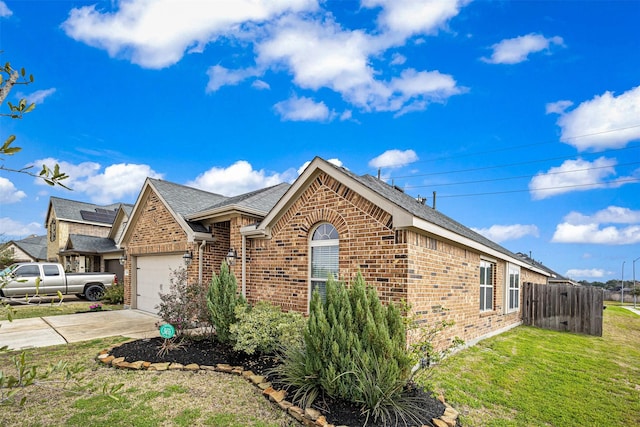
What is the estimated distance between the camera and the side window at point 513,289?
12.5 meters

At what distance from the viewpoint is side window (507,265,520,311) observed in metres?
12.5

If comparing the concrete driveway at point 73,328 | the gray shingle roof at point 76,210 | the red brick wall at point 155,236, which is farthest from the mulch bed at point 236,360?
the gray shingle roof at point 76,210

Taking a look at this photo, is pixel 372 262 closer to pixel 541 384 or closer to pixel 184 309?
pixel 541 384

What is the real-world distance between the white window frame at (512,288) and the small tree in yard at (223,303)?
30.4 ft

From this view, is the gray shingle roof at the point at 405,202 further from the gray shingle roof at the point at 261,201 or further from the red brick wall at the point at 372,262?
the gray shingle roof at the point at 261,201

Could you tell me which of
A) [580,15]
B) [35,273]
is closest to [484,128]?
[580,15]

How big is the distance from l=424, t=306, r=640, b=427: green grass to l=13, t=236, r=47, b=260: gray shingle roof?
39.1 m

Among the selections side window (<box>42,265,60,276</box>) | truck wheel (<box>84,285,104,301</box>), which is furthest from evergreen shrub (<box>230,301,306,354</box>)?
side window (<box>42,265,60,276</box>)

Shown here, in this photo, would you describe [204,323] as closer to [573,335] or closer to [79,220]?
[573,335]

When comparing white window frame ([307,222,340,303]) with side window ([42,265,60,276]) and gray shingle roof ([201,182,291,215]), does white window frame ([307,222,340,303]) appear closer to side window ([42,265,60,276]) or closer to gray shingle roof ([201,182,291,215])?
gray shingle roof ([201,182,291,215])

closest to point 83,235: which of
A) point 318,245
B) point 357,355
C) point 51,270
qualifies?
point 51,270

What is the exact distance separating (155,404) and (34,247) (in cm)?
4186

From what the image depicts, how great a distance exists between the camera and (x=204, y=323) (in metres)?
9.37

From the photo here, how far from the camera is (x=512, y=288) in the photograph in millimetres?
13000
